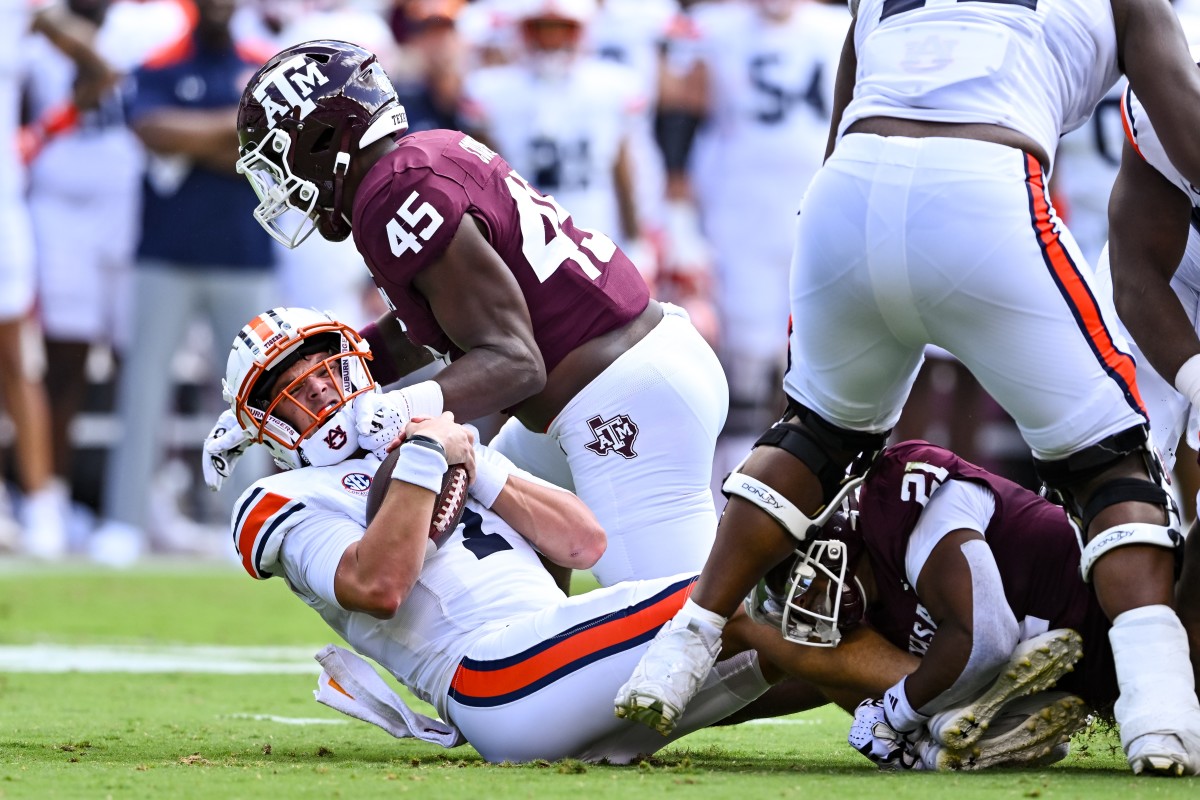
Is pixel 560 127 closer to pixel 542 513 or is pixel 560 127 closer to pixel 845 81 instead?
pixel 845 81

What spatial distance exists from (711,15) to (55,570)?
4.46 metres

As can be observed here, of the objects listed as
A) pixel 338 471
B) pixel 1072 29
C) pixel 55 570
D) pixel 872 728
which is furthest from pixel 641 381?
pixel 55 570

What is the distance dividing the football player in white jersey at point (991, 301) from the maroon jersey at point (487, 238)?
2.81 feet

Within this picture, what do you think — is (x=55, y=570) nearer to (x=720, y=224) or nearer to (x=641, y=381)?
(x=720, y=224)

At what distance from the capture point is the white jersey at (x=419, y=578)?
3.62 meters

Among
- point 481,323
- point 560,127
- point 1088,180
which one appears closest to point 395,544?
point 481,323

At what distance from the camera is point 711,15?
9.78 meters

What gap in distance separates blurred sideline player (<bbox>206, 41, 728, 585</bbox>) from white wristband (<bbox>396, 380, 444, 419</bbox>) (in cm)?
16

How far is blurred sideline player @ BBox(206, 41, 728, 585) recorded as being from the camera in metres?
4.02

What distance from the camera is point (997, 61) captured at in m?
3.32

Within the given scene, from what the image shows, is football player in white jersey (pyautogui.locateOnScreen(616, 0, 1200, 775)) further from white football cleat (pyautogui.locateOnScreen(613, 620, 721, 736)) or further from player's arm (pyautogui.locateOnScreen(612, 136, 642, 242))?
player's arm (pyautogui.locateOnScreen(612, 136, 642, 242))

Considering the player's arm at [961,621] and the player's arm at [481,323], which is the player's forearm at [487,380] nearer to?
the player's arm at [481,323]

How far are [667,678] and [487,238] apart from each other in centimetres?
117

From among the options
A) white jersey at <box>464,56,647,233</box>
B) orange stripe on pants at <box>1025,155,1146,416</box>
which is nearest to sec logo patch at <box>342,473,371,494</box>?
orange stripe on pants at <box>1025,155,1146,416</box>
